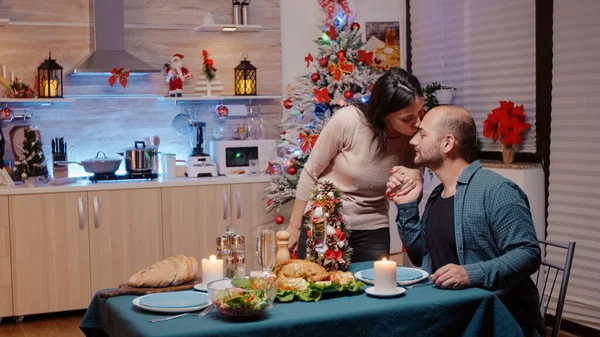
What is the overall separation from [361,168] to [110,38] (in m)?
2.90

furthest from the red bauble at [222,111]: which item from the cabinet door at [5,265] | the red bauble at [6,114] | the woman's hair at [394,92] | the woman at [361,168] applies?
the woman's hair at [394,92]

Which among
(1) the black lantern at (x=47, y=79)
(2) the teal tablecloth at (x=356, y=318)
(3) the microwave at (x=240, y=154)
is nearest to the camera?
(2) the teal tablecloth at (x=356, y=318)

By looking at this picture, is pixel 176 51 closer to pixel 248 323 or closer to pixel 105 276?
pixel 105 276

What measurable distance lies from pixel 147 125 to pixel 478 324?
3.95m

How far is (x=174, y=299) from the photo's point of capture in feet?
7.76

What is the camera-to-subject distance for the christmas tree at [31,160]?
5184 millimetres

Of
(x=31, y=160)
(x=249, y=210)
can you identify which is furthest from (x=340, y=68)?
(x=31, y=160)

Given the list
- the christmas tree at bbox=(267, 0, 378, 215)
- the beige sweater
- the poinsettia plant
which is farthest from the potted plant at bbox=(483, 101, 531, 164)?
the beige sweater

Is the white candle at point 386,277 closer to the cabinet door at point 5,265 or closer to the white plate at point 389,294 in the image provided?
the white plate at point 389,294

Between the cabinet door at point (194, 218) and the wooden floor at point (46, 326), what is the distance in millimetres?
768

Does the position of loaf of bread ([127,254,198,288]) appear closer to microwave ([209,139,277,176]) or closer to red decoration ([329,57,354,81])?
red decoration ([329,57,354,81])

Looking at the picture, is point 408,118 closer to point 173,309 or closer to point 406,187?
point 406,187

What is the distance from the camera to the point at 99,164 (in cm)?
532

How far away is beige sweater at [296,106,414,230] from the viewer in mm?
3237
